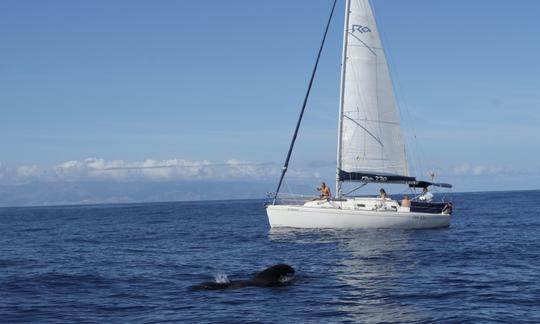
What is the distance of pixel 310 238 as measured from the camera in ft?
124

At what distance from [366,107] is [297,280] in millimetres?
25187

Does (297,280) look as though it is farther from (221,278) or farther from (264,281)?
(221,278)

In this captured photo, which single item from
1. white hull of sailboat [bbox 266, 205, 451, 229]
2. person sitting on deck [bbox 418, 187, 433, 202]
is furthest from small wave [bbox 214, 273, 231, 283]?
person sitting on deck [bbox 418, 187, 433, 202]

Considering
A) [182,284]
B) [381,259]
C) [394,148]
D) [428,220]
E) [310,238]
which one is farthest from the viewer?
[394,148]

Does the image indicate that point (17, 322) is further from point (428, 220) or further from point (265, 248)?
point (428, 220)

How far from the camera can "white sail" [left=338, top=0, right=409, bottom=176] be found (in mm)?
45500

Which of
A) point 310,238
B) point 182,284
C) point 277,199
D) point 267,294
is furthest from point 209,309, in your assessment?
point 277,199

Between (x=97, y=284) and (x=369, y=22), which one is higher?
(x=369, y=22)

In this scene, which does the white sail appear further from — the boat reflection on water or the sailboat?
the boat reflection on water

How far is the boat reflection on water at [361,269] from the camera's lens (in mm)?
17719

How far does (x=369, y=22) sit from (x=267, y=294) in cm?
3113

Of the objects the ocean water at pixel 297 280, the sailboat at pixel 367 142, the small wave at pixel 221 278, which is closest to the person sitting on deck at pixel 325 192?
the sailboat at pixel 367 142

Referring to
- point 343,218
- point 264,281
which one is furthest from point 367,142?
point 264,281

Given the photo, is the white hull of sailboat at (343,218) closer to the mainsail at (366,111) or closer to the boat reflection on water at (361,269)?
the boat reflection on water at (361,269)
